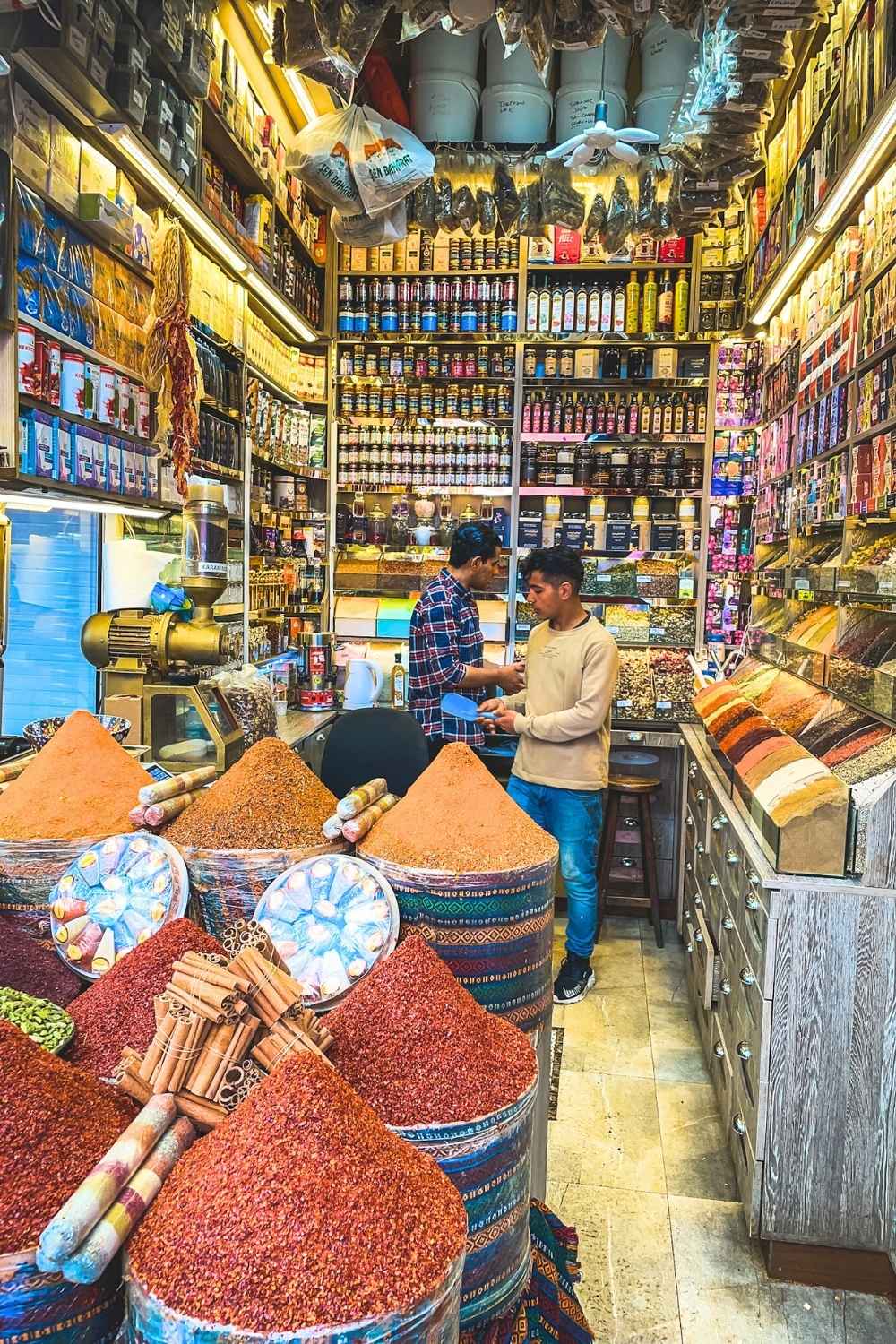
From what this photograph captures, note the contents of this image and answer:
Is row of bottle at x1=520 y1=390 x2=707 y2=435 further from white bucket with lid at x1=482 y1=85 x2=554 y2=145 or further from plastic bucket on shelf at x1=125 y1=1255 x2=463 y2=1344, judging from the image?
plastic bucket on shelf at x1=125 y1=1255 x2=463 y2=1344

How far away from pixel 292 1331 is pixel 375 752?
2.67 meters

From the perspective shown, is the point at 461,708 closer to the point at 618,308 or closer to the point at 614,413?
the point at 614,413

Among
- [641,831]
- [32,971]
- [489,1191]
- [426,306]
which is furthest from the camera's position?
[426,306]

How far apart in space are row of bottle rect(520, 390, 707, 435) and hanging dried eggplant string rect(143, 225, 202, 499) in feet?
8.41

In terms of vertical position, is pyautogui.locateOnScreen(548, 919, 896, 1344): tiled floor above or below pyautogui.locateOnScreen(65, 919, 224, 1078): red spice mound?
below

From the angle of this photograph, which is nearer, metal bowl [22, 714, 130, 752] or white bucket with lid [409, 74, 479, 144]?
metal bowl [22, 714, 130, 752]

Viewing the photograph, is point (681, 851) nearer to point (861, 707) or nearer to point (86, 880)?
point (861, 707)

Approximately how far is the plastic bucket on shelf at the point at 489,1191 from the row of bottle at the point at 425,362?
16.8 ft

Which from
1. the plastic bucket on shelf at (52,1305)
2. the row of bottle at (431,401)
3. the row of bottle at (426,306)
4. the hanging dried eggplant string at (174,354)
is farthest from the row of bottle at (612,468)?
the plastic bucket on shelf at (52,1305)

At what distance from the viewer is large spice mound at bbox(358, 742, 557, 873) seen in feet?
5.27

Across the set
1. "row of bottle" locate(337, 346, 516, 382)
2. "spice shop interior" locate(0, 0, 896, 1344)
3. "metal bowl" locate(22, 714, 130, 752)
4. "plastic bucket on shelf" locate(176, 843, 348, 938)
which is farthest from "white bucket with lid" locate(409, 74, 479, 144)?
"plastic bucket on shelf" locate(176, 843, 348, 938)

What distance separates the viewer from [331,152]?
3641mm

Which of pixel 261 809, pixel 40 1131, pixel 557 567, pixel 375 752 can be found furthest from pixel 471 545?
pixel 40 1131

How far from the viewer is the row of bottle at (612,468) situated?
5.71m
